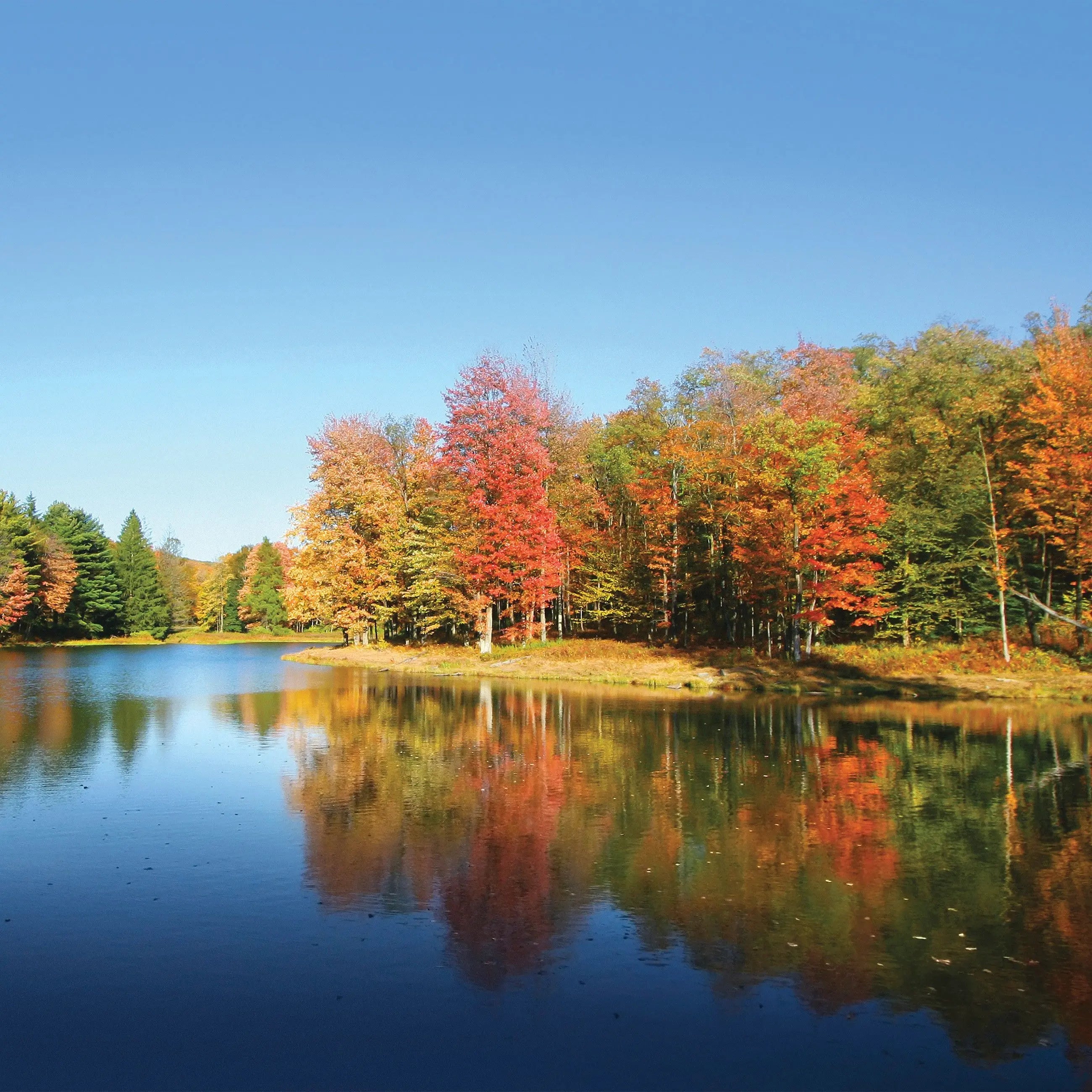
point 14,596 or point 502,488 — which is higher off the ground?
point 502,488

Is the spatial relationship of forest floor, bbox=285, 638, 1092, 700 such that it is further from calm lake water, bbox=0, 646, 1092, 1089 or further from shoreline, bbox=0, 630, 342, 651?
shoreline, bbox=0, 630, 342, 651

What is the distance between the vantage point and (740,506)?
38.8 meters

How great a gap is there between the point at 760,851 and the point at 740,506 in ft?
92.7

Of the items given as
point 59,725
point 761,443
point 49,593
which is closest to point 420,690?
point 59,725

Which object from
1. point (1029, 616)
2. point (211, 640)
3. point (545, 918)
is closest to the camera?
point (545, 918)

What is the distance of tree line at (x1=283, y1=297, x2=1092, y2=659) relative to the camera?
1435 inches

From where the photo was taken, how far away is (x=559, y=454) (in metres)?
50.0

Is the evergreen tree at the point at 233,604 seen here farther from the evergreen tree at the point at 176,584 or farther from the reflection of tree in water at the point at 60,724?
the reflection of tree in water at the point at 60,724

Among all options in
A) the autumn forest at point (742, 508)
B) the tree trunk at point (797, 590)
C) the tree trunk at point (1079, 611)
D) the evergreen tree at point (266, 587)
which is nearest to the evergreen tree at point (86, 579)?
the evergreen tree at point (266, 587)

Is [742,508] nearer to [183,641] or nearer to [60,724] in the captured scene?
[60,724]

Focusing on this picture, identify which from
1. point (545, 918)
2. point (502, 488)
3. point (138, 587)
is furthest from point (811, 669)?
point (138, 587)

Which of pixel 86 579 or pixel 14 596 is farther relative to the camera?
pixel 86 579

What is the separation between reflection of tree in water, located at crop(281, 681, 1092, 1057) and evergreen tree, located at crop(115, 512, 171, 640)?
77026mm

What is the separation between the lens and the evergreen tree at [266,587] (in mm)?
106188
